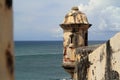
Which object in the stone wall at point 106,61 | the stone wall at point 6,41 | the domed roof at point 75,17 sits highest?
the domed roof at point 75,17

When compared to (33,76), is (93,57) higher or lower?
higher

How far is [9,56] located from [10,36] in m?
0.06

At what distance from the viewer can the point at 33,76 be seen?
4822 centimetres

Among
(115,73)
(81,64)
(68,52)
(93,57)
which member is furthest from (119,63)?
(68,52)

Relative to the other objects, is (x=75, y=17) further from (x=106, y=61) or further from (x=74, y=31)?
(x=106, y=61)

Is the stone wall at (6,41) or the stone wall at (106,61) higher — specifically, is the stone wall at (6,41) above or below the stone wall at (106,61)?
above

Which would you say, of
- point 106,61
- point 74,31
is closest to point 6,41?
point 106,61

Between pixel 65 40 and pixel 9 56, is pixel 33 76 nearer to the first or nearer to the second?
pixel 65 40

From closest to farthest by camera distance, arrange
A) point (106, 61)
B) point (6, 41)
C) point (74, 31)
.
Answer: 1. point (6, 41)
2. point (106, 61)
3. point (74, 31)

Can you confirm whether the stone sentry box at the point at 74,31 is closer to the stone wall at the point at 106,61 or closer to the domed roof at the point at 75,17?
the domed roof at the point at 75,17

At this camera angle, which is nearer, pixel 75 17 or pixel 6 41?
pixel 6 41

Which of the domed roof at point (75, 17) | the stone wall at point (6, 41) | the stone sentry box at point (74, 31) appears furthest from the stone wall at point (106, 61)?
the domed roof at point (75, 17)

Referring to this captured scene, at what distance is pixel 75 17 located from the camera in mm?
10891

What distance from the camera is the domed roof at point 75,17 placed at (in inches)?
423
